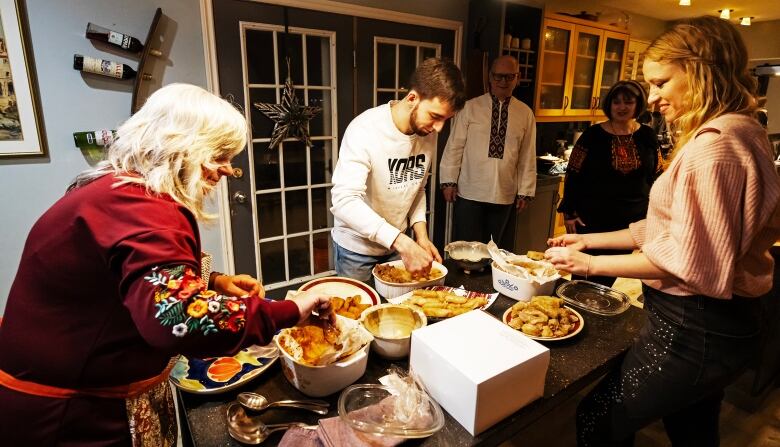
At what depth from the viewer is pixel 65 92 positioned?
7.06ft

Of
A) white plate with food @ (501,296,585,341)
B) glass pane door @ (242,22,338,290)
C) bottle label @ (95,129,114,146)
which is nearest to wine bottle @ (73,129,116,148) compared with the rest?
bottle label @ (95,129,114,146)

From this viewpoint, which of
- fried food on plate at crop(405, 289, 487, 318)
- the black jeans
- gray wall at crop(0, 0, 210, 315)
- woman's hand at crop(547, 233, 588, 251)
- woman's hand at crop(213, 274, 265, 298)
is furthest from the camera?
gray wall at crop(0, 0, 210, 315)

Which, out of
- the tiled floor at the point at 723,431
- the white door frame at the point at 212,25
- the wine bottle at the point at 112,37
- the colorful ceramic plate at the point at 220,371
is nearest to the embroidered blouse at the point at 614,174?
the tiled floor at the point at 723,431

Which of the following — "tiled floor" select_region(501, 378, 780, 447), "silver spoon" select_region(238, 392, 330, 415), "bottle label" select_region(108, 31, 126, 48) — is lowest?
"tiled floor" select_region(501, 378, 780, 447)

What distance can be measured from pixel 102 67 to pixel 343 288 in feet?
5.76

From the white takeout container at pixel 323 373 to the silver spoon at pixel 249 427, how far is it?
0.09 metres

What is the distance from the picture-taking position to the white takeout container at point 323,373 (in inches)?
38.3

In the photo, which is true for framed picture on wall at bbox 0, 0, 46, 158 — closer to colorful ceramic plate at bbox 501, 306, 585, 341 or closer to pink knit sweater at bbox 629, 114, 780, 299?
colorful ceramic plate at bbox 501, 306, 585, 341

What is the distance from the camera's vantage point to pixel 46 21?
204cm

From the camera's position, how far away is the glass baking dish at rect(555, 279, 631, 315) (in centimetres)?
146

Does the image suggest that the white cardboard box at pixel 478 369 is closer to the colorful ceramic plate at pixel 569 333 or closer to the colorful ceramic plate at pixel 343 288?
the colorful ceramic plate at pixel 569 333

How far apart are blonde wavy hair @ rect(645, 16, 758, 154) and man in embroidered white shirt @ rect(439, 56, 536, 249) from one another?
179 cm

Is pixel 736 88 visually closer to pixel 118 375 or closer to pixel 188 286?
pixel 188 286

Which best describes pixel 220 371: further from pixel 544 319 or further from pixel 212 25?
pixel 212 25
